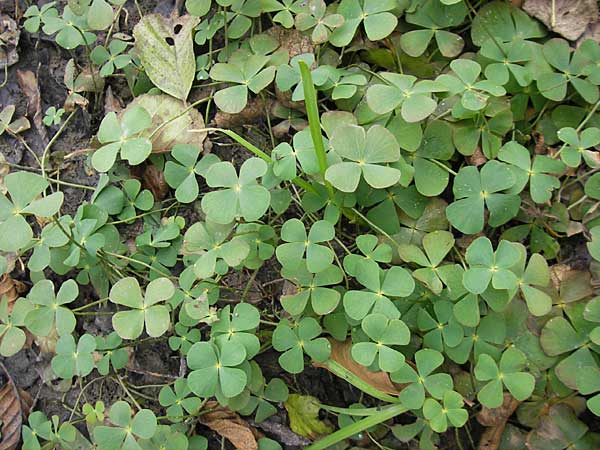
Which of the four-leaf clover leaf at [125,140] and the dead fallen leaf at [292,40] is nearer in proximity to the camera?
the four-leaf clover leaf at [125,140]

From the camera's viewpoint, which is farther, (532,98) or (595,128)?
(532,98)

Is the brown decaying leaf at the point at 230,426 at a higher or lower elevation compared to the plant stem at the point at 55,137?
lower

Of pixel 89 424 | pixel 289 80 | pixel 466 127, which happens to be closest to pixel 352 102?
pixel 289 80

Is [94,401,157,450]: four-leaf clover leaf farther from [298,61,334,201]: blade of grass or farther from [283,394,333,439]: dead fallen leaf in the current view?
[298,61,334,201]: blade of grass

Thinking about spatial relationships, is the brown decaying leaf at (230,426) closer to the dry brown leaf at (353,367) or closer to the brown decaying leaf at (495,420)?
the dry brown leaf at (353,367)

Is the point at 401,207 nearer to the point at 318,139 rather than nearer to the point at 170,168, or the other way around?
the point at 318,139

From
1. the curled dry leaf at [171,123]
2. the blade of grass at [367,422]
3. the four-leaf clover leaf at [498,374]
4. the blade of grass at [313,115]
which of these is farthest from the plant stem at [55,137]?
the four-leaf clover leaf at [498,374]

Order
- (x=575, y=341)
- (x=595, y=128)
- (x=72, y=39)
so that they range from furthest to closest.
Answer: (x=72, y=39) → (x=595, y=128) → (x=575, y=341)
